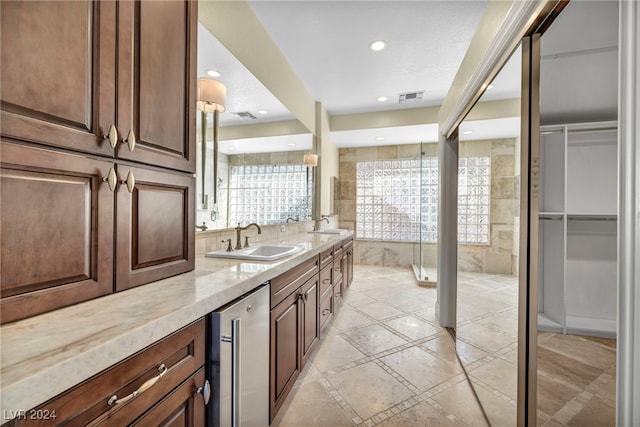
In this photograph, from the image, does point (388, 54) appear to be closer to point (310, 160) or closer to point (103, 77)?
point (310, 160)

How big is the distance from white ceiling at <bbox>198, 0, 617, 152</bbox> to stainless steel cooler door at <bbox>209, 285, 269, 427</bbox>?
4.33ft

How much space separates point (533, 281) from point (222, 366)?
53.5 inches

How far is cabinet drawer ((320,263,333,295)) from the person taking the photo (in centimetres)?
239

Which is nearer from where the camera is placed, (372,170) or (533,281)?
(533,281)

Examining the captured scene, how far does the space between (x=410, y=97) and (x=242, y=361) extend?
13.4 feet

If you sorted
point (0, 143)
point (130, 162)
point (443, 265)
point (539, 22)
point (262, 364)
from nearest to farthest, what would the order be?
point (0, 143) < point (130, 162) < point (539, 22) < point (262, 364) < point (443, 265)

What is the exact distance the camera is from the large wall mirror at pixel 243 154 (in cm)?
181

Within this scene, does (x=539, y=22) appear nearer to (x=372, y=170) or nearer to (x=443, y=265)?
(x=443, y=265)

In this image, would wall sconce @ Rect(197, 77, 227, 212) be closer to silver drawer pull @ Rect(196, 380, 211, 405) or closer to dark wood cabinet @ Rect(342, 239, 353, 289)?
silver drawer pull @ Rect(196, 380, 211, 405)

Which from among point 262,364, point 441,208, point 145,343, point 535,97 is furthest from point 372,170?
point 145,343

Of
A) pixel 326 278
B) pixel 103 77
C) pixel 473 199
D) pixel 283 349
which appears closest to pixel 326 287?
pixel 326 278

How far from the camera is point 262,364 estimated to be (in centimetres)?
129

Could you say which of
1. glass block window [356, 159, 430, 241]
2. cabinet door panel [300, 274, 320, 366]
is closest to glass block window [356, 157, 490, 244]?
glass block window [356, 159, 430, 241]

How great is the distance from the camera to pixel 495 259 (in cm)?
170
